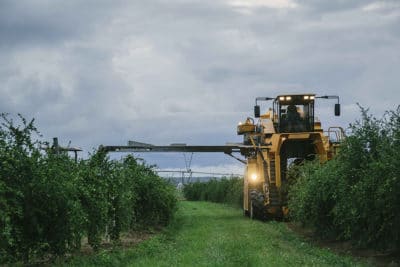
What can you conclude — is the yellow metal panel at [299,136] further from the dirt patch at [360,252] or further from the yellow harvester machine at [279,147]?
the dirt patch at [360,252]

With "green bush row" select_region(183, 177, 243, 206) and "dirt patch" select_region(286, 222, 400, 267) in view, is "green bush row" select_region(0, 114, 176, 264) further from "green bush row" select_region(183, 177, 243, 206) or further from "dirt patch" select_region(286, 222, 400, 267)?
"green bush row" select_region(183, 177, 243, 206)

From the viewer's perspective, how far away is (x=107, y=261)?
14.6 m

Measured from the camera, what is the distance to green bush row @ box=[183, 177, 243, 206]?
48.2 m

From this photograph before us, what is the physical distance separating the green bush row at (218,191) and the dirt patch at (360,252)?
2538 centimetres

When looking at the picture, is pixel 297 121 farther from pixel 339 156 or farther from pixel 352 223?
pixel 352 223

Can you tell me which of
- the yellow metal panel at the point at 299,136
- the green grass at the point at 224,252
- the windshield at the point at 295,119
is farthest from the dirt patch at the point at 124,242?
the windshield at the point at 295,119

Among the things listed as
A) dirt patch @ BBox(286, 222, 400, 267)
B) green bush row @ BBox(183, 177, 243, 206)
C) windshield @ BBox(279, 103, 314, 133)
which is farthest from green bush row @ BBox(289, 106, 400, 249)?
green bush row @ BBox(183, 177, 243, 206)

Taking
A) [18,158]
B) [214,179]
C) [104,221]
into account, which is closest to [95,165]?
[104,221]

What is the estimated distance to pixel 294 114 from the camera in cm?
2962

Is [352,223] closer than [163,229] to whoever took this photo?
Yes

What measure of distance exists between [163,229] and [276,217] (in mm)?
5350

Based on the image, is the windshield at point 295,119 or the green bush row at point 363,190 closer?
the green bush row at point 363,190

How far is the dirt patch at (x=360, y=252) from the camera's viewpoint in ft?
48.9

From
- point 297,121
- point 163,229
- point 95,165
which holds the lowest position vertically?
point 163,229
